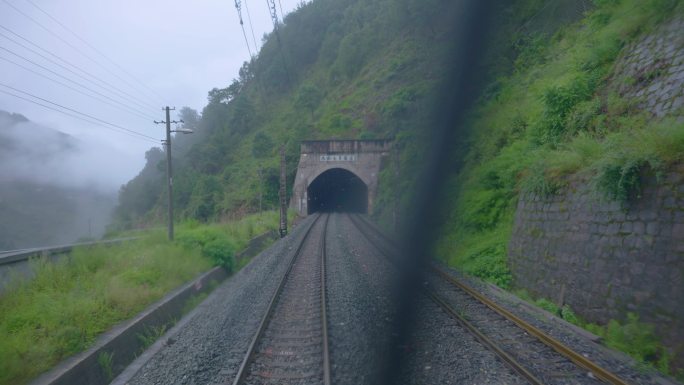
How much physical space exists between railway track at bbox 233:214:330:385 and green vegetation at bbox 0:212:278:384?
1.98 meters

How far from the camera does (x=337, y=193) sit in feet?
180

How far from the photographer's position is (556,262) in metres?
7.91

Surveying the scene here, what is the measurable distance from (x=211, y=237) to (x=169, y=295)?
5265 millimetres

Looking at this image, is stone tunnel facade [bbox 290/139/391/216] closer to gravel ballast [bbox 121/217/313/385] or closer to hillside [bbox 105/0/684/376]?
hillside [bbox 105/0/684/376]

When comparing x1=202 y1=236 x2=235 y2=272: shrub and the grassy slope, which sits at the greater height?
the grassy slope

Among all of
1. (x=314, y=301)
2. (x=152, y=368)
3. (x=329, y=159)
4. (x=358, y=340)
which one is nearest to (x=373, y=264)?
(x=314, y=301)

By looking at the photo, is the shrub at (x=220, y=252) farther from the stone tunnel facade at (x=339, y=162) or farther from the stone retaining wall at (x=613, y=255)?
the stone tunnel facade at (x=339, y=162)

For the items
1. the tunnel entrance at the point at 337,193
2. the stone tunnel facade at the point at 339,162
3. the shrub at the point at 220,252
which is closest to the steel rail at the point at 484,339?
the shrub at the point at 220,252

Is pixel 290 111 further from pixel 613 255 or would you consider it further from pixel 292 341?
pixel 613 255

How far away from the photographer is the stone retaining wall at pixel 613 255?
5.34 meters

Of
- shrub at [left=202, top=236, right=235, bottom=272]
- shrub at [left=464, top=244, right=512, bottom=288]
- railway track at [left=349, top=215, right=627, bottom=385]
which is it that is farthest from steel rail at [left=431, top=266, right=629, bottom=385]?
shrub at [left=202, top=236, right=235, bottom=272]

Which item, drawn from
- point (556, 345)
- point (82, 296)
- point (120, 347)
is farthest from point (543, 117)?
point (82, 296)

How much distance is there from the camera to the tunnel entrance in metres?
42.1

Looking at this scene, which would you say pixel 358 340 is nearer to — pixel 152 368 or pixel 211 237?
pixel 152 368
